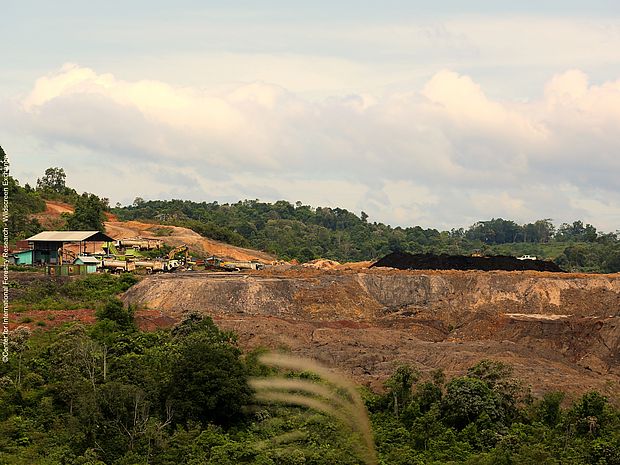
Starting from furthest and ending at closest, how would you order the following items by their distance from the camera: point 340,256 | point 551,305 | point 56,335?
1. point 340,256
2. point 551,305
3. point 56,335

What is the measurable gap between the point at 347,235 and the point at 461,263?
70.2m

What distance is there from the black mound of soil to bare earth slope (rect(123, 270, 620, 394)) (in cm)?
738

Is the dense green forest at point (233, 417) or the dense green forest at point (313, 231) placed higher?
the dense green forest at point (313, 231)

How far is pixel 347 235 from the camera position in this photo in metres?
147

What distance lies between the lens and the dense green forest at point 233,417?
34.7 m

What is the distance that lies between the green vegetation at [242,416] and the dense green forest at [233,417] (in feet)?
0.16

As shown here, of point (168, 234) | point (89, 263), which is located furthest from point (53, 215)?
point (89, 263)

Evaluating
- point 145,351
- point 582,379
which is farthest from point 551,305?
point 145,351

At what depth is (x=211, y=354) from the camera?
40000 mm

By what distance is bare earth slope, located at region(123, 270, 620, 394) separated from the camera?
161 feet

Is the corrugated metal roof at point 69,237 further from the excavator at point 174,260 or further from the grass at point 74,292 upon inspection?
the grass at point 74,292

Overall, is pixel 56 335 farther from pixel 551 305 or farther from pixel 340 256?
pixel 340 256

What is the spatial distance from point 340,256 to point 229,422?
91.6 metres

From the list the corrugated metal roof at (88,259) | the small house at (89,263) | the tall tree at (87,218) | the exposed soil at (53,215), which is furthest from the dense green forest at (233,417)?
the exposed soil at (53,215)
